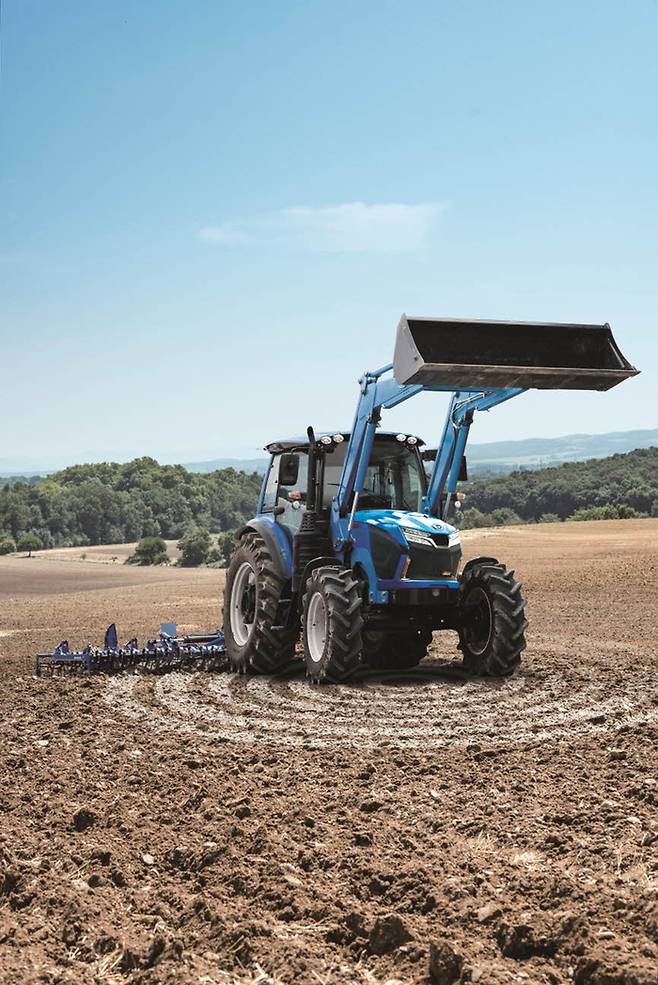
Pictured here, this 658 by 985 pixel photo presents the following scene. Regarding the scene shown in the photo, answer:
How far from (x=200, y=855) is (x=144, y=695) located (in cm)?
461

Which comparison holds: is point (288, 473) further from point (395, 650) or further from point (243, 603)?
point (395, 650)

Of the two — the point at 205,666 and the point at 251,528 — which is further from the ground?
the point at 251,528

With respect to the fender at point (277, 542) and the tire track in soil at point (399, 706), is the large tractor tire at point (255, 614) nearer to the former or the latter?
the fender at point (277, 542)

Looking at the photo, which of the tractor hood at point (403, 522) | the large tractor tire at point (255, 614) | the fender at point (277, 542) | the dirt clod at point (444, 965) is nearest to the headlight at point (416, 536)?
the tractor hood at point (403, 522)

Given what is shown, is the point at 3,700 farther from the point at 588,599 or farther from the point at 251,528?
the point at 588,599

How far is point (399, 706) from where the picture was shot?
941 cm

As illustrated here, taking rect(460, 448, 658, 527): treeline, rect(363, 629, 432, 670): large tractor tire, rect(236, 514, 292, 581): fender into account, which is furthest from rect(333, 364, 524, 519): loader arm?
rect(460, 448, 658, 527): treeline

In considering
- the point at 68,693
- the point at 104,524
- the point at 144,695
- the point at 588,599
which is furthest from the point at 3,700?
the point at 104,524

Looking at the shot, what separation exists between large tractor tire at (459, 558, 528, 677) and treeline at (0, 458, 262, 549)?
221ft

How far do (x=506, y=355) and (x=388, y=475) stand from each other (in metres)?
2.28

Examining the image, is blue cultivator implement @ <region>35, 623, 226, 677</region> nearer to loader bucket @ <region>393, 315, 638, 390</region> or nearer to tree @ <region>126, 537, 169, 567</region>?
loader bucket @ <region>393, 315, 638, 390</region>

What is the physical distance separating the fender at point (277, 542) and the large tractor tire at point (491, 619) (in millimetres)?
1840

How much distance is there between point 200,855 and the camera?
18.5 ft

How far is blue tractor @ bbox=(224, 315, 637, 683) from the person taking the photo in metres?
9.59
